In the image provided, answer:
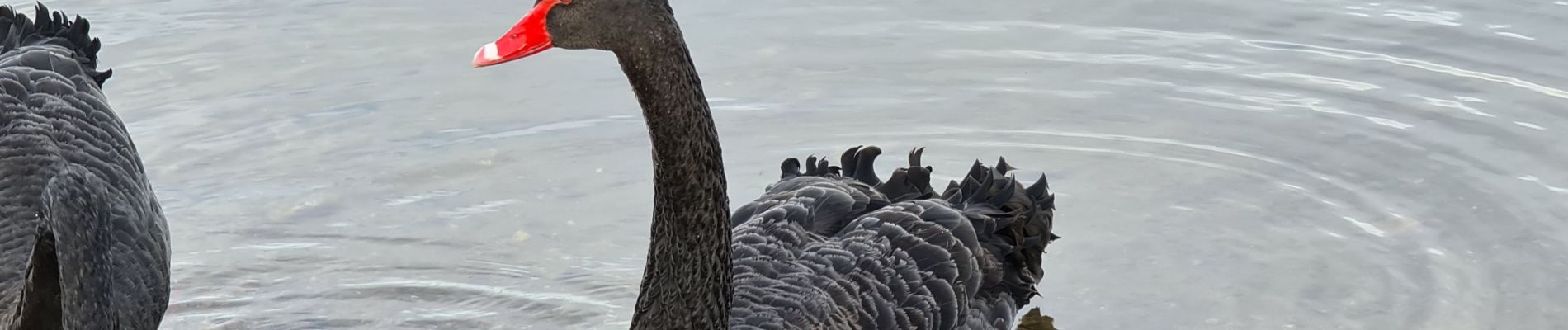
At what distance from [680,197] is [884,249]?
1094mm

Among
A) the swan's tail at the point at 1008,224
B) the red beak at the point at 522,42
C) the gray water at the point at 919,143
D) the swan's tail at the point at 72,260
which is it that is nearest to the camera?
the red beak at the point at 522,42

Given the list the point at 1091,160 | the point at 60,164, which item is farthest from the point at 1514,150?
the point at 60,164

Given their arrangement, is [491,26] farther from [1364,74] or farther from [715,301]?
[715,301]

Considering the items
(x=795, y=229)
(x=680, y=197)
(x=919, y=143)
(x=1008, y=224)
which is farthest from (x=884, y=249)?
(x=919, y=143)

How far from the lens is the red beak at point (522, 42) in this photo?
373 cm

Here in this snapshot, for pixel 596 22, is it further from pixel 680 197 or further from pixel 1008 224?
pixel 1008 224

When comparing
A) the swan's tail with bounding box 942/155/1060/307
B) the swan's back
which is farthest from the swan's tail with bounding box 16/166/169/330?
the swan's tail with bounding box 942/155/1060/307

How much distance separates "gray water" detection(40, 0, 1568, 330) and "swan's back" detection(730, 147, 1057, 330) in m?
0.54

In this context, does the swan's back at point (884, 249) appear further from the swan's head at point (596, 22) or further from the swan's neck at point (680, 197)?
the swan's head at point (596, 22)

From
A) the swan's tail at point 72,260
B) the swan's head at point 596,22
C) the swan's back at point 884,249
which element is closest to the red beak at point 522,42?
the swan's head at point 596,22

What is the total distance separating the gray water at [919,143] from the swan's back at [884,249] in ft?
1.77

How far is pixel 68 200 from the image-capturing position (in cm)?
447

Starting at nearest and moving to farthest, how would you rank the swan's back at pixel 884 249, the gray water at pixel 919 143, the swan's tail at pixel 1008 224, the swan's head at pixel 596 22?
1. the swan's head at pixel 596 22
2. the swan's back at pixel 884 249
3. the swan's tail at pixel 1008 224
4. the gray water at pixel 919 143

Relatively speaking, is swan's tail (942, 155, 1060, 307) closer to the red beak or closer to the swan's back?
the swan's back
